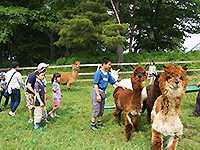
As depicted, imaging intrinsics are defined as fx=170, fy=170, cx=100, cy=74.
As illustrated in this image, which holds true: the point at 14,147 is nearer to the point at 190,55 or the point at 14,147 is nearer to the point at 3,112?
the point at 3,112

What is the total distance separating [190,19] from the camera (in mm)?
20500

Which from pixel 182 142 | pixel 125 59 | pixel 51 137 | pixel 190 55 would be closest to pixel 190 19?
pixel 190 55

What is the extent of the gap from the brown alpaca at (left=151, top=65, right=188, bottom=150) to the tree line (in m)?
9.46

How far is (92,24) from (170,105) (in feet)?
35.8

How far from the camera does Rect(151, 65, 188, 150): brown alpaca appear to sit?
9.80 ft

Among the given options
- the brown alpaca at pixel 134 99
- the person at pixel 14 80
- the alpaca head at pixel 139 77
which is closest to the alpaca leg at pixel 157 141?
the brown alpaca at pixel 134 99

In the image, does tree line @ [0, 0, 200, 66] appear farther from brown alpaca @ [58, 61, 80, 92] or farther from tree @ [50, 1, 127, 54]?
brown alpaca @ [58, 61, 80, 92]

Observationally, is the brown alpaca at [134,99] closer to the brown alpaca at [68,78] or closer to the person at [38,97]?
the person at [38,97]

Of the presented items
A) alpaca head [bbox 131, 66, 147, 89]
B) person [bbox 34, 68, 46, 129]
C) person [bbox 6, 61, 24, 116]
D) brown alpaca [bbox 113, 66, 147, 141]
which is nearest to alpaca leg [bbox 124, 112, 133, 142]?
brown alpaca [bbox 113, 66, 147, 141]

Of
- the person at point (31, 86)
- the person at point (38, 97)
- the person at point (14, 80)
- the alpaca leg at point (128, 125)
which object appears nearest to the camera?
the alpaca leg at point (128, 125)

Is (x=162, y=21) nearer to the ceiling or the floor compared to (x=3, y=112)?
nearer to the ceiling

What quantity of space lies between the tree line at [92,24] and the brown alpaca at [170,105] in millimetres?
9456

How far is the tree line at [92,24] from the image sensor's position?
13.5m

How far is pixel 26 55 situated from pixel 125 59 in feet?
47.7
